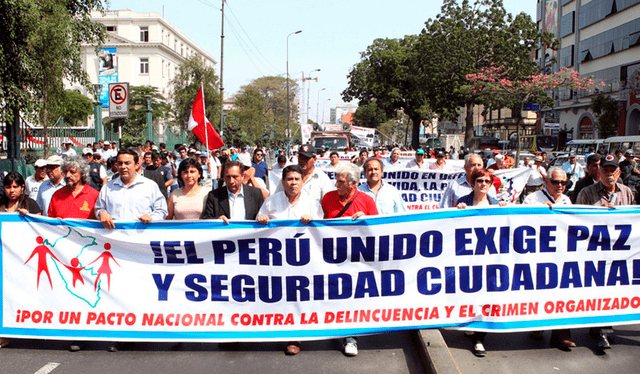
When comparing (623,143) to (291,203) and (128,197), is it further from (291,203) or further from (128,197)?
(128,197)

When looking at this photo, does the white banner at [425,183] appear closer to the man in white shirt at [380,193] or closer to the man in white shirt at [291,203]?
the man in white shirt at [380,193]

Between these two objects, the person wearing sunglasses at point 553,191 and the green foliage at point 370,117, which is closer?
the person wearing sunglasses at point 553,191

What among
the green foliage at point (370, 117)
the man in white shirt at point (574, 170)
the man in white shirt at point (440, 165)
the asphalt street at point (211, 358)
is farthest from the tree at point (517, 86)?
the green foliage at point (370, 117)

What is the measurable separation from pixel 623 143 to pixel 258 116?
37.0m

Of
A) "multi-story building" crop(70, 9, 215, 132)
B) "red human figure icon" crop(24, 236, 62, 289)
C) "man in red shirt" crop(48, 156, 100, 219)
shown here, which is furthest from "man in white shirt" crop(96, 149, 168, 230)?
"multi-story building" crop(70, 9, 215, 132)

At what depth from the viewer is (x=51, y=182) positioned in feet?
22.4

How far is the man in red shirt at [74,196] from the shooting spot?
5.41 m

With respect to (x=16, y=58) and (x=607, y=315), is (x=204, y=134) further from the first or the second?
(x=607, y=315)

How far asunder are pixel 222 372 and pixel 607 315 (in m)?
3.23

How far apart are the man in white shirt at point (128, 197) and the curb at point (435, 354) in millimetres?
2567

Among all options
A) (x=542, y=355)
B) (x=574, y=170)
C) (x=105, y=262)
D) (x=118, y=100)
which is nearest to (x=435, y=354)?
(x=542, y=355)

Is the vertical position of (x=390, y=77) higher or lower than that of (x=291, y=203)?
higher

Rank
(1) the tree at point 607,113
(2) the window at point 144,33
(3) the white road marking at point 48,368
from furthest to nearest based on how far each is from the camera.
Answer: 1. (2) the window at point 144,33
2. (1) the tree at point 607,113
3. (3) the white road marking at point 48,368

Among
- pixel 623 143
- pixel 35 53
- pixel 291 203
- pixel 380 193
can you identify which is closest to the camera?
pixel 291 203
